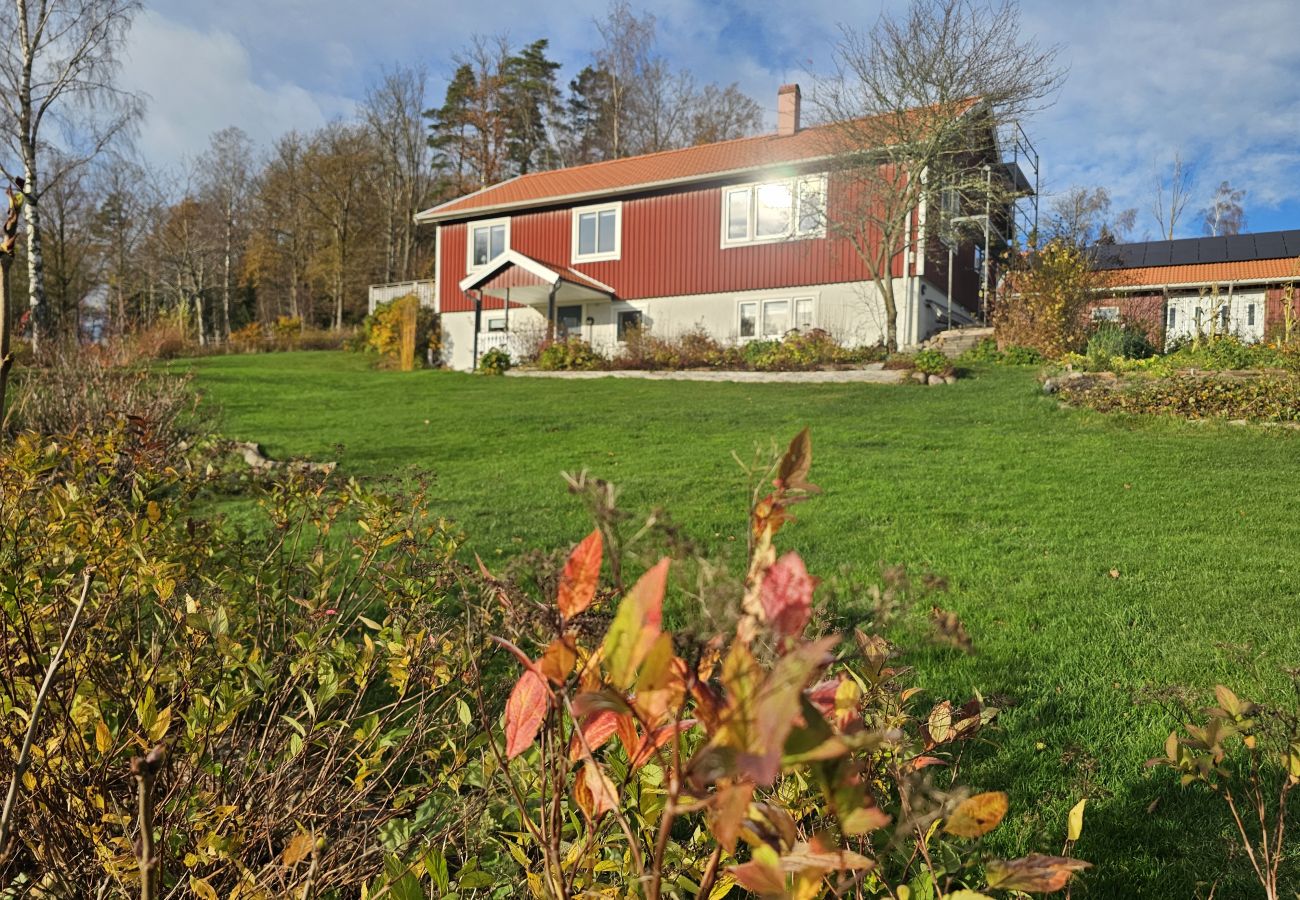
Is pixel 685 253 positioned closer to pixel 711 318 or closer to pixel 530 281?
pixel 711 318

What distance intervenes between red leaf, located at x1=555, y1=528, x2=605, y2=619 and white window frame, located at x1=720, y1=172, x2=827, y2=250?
62.2 feet

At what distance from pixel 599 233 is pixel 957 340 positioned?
1040 centimetres

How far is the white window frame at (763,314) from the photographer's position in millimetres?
19125

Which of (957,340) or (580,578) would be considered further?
(957,340)

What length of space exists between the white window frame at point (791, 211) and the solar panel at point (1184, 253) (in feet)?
48.4

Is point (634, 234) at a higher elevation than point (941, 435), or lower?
higher

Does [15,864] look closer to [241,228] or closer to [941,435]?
[941,435]

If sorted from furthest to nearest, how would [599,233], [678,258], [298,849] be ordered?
[599,233], [678,258], [298,849]

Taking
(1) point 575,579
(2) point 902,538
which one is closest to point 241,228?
(2) point 902,538

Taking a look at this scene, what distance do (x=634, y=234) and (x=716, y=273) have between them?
2.87 meters

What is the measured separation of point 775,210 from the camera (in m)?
19.7

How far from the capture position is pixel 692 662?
567 mm

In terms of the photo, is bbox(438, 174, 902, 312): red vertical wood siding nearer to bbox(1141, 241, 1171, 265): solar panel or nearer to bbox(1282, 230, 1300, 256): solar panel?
bbox(1141, 241, 1171, 265): solar panel

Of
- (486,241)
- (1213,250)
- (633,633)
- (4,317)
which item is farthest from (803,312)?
(633,633)
